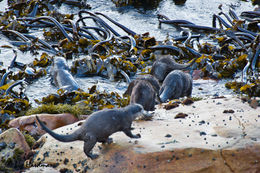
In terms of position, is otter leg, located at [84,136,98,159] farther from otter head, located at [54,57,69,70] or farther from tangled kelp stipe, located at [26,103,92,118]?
otter head, located at [54,57,69,70]

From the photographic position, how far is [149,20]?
1201 cm

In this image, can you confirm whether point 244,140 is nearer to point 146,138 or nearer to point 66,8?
point 146,138

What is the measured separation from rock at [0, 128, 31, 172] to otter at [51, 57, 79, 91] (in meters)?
2.65

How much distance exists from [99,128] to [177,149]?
77 centimetres

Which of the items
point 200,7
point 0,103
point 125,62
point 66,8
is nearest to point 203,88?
point 125,62

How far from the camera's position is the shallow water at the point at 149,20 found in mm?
7548

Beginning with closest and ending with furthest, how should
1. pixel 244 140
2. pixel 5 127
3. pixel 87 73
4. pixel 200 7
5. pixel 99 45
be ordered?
1. pixel 244 140
2. pixel 5 127
3. pixel 87 73
4. pixel 99 45
5. pixel 200 7

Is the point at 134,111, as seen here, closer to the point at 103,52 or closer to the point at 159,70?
the point at 159,70

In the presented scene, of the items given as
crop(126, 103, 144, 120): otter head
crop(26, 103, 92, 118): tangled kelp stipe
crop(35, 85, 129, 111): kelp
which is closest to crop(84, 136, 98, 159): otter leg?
crop(126, 103, 144, 120): otter head

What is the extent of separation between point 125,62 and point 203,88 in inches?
71.6

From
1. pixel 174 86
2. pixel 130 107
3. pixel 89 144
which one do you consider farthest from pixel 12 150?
pixel 174 86

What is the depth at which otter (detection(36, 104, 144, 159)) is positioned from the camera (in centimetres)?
345

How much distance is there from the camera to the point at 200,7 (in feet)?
42.7

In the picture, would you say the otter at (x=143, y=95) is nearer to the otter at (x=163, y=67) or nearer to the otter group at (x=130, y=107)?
the otter group at (x=130, y=107)
